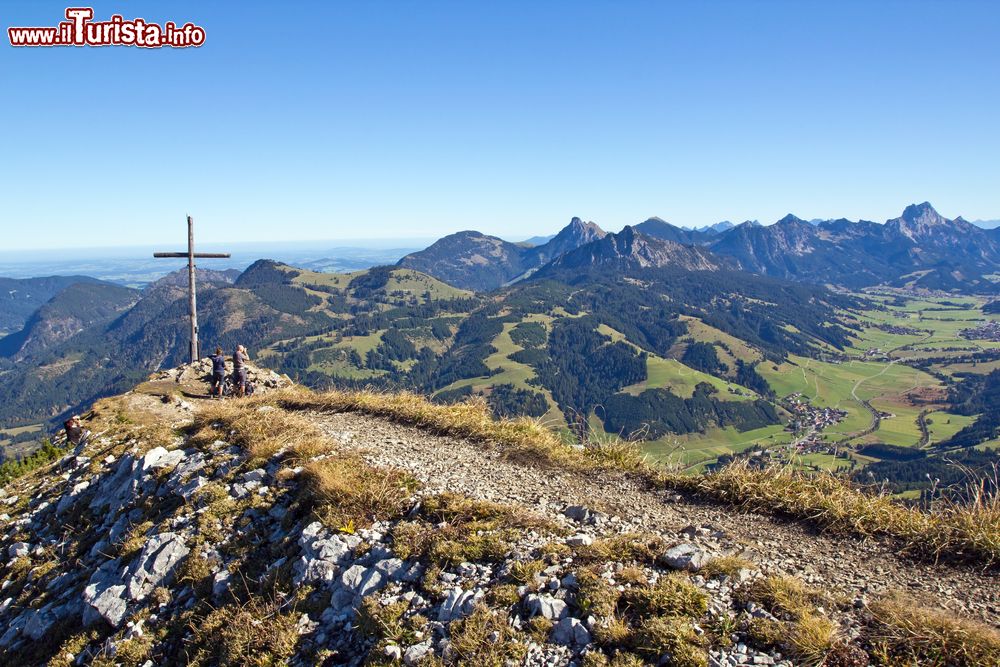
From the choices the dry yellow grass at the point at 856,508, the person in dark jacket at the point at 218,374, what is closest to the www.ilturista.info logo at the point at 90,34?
the person in dark jacket at the point at 218,374

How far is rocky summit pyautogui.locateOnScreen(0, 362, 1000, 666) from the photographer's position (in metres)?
7.02

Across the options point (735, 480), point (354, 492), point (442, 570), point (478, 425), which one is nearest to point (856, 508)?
point (735, 480)

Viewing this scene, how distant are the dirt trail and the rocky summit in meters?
0.05

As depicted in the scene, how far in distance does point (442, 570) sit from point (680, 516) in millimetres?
5280

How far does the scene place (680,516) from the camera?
34.9ft

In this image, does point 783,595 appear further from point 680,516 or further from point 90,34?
point 90,34

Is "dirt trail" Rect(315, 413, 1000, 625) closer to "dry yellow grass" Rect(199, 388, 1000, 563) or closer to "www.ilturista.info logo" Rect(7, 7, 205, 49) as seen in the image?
"dry yellow grass" Rect(199, 388, 1000, 563)

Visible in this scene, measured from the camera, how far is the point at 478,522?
9.93m

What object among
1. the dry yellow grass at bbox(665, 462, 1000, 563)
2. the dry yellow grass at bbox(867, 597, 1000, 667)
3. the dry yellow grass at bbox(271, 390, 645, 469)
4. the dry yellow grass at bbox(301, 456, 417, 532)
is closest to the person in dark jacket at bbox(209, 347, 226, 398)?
the dry yellow grass at bbox(271, 390, 645, 469)

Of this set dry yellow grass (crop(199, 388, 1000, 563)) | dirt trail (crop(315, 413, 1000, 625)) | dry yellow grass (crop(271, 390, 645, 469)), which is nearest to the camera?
dirt trail (crop(315, 413, 1000, 625))

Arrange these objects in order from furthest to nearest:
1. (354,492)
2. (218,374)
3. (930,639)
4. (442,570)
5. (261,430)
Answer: (218,374) < (261,430) < (354,492) < (442,570) < (930,639)

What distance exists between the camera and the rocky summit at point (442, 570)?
7023 millimetres

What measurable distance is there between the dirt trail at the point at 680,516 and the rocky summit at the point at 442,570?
51 mm

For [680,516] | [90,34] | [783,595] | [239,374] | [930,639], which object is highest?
[90,34]
